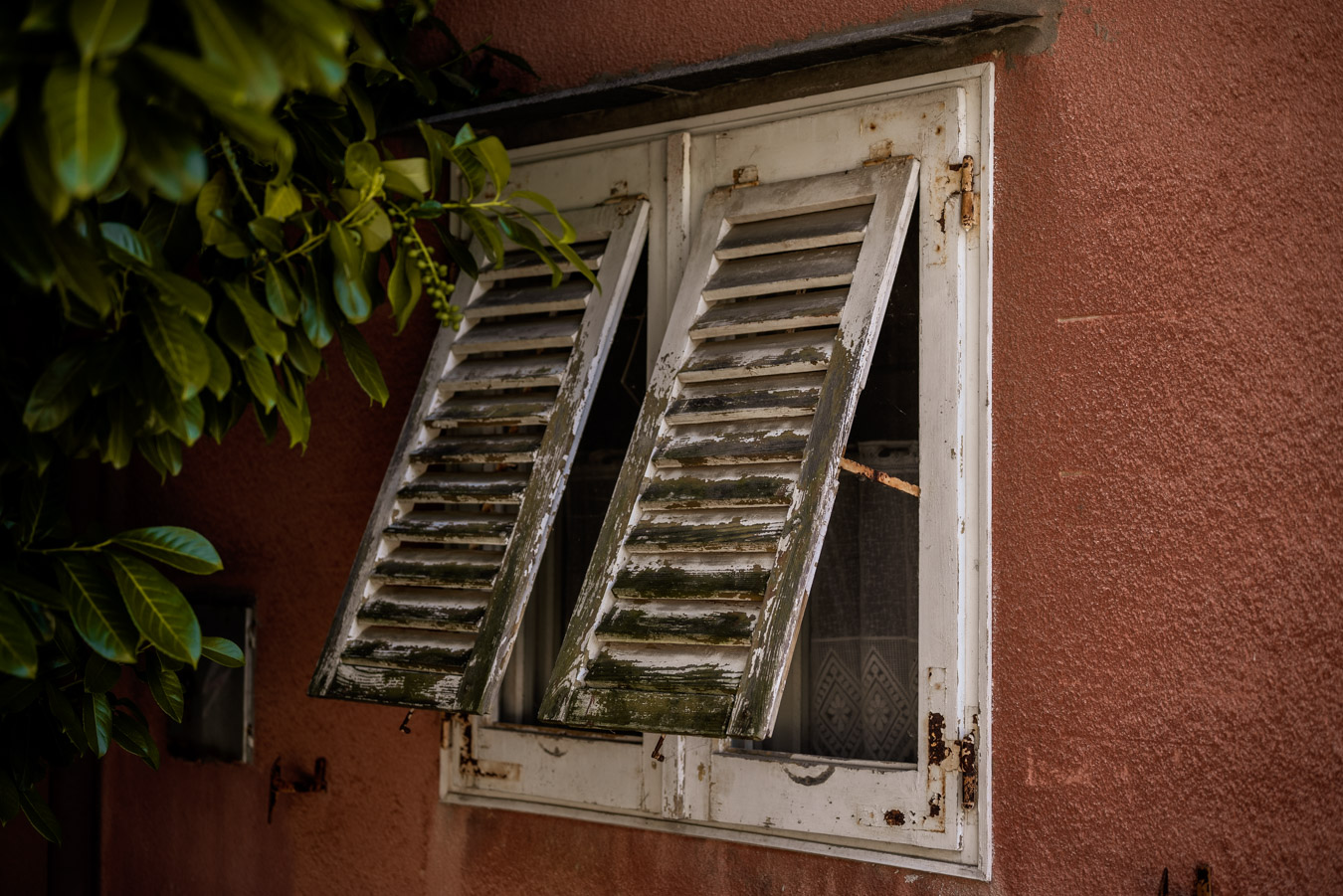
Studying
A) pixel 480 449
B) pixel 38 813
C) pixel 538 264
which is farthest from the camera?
pixel 538 264

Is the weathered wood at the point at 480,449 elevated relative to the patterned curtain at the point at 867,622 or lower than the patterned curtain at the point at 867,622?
elevated

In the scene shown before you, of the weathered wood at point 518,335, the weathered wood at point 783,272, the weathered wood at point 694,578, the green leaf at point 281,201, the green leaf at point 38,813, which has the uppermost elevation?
the weathered wood at point 783,272

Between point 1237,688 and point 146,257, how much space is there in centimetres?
197

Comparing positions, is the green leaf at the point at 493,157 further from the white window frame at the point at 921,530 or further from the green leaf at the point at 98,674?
the green leaf at the point at 98,674

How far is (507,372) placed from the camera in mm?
2615

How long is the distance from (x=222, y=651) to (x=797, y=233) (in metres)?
1.39

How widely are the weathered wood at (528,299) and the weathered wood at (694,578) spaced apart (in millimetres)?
691

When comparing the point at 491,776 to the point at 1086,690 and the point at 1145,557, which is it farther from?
the point at 1145,557

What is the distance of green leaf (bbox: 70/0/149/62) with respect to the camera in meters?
1.22

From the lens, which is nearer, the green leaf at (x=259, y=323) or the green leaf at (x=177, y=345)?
the green leaf at (x=177, y=345)

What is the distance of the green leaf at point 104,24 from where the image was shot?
1220 millimetres

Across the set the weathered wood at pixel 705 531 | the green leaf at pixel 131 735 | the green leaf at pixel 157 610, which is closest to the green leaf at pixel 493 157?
the weathered wood at pixel 705 531

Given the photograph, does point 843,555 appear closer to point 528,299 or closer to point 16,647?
point 528,299

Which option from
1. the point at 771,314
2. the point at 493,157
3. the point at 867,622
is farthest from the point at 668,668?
the point at 493,157
